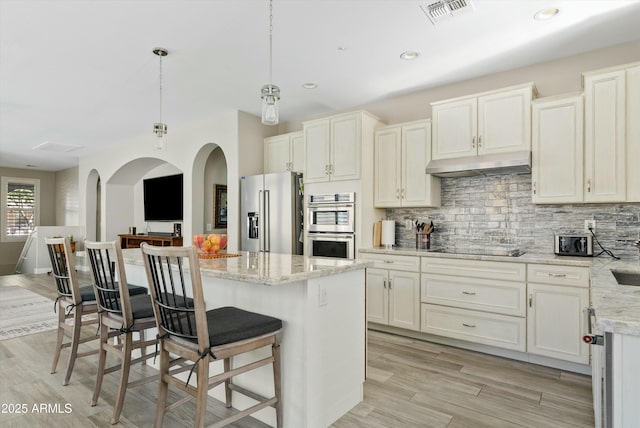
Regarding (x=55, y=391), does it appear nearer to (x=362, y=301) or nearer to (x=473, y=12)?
(x=362, y=301)

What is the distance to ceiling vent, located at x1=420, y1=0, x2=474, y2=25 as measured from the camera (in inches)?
101

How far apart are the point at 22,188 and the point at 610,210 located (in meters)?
13.0

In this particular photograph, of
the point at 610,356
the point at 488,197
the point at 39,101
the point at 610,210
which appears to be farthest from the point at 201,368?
the point at 39,101

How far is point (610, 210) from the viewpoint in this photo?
3225 mm

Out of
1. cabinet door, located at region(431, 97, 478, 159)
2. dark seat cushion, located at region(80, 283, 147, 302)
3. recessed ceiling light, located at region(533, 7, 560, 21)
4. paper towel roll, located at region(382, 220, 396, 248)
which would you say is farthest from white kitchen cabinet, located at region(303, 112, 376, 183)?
dark seat cushion, located at region(80, 283, 147, 302)

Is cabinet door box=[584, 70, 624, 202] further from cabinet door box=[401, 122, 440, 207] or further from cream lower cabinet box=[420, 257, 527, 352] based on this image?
cabinet door box=[401, 122, 440, 207]

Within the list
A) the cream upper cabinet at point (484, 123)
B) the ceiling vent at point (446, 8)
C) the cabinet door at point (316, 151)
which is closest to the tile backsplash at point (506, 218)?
the cream upper cabinet at point (484, 123)

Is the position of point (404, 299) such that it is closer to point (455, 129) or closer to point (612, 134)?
point (455, 129)

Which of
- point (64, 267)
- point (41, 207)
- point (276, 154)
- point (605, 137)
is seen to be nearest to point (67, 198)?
point (41, 207)

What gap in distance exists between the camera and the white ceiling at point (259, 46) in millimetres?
2682

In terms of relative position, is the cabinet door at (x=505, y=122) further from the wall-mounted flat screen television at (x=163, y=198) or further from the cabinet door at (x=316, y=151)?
the wall-mounted flat screen television at (x=163, y=198)

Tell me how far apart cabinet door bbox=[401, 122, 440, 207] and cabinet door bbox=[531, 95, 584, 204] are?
3.14ft

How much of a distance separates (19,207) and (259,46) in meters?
10.6

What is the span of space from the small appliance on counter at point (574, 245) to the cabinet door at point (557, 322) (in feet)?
1.41
